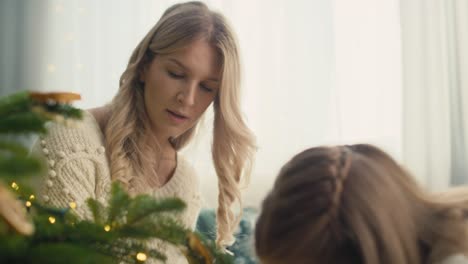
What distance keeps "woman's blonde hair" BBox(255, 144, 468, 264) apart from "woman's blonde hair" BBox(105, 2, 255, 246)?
0.73 meters

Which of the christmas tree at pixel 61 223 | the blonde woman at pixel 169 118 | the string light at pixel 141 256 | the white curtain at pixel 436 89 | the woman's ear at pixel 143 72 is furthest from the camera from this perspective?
the white curtain at pixel 436 89

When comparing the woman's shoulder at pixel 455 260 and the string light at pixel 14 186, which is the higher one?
the string light at pixel 14 186

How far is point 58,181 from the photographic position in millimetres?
1197

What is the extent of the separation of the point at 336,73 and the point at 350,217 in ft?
6.45

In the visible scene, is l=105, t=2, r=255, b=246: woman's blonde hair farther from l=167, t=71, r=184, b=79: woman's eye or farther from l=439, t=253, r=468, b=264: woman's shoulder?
l=439, t=253, r=468, b=264: woman's shoulder

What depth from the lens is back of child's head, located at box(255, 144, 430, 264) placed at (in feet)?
2.12

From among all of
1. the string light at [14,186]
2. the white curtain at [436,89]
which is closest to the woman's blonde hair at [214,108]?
the string light at [14,186]

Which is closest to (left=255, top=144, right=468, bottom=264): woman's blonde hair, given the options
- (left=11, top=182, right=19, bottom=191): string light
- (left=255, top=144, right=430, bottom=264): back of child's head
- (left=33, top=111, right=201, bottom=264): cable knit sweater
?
(left=255, top=144, right=430, bottom=264): back of child's head

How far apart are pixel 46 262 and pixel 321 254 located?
336mm

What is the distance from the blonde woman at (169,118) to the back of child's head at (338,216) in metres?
0.63

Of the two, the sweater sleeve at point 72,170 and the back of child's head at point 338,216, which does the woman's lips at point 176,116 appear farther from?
the back of child's head at point 338,216

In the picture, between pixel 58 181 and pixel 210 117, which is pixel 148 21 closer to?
pixel 210 117

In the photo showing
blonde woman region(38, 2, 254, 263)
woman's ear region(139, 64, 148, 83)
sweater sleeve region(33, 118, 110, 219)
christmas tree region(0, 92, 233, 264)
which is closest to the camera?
christmas tree region(0, 92, 233, 264)

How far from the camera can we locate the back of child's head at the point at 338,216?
647mm
